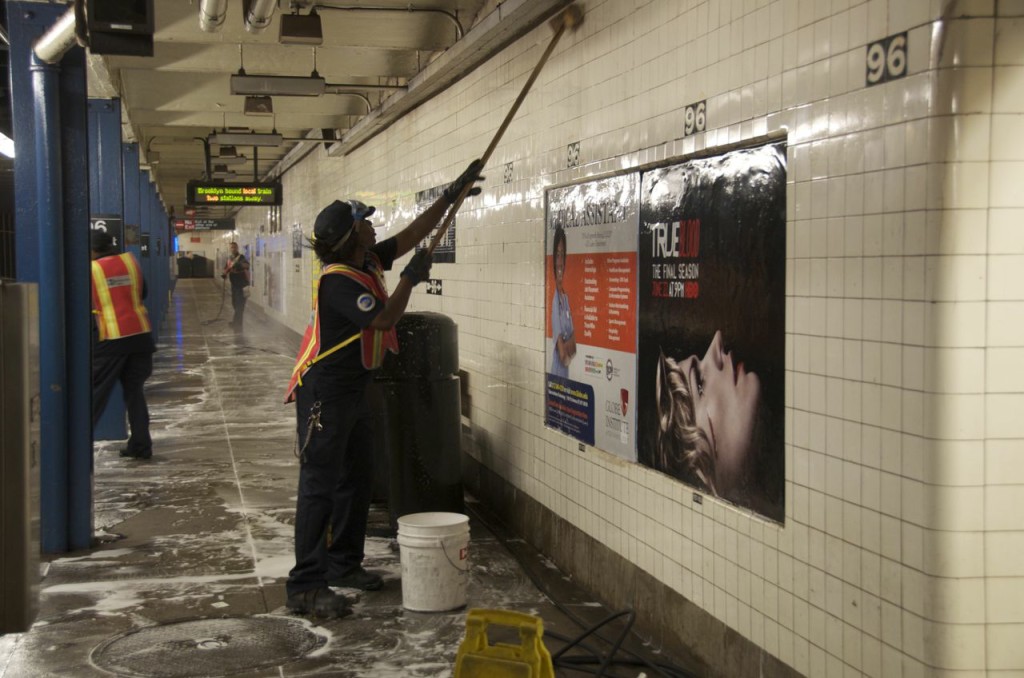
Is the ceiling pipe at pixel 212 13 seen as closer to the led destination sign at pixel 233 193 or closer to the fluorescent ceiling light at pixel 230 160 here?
the led destination sign at pixel 233 193

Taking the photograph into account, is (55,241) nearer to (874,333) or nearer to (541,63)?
(541,63)

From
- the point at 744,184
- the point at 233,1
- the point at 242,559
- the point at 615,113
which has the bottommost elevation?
the point at 242,559

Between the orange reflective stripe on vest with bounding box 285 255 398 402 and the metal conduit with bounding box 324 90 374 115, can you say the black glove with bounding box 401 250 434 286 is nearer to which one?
the orange reflective stripe on vest with bounding box 285 255 398 402

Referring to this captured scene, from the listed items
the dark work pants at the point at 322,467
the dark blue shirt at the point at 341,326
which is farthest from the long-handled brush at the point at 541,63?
the dark work pants at the point at 322,467

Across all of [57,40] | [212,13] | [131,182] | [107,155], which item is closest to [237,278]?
[131,182]

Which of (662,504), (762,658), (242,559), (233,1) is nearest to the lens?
(762,658)

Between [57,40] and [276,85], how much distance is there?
3556mm

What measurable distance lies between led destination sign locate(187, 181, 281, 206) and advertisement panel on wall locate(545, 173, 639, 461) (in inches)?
539

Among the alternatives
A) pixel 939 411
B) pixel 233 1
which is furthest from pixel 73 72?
pixel 939 411

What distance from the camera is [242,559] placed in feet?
21.6

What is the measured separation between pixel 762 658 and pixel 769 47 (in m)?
2.35

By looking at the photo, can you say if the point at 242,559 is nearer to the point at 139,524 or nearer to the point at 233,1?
the point at 139,524

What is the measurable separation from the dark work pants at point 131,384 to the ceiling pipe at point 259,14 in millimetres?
3635

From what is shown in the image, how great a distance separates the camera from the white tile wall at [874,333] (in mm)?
3162
